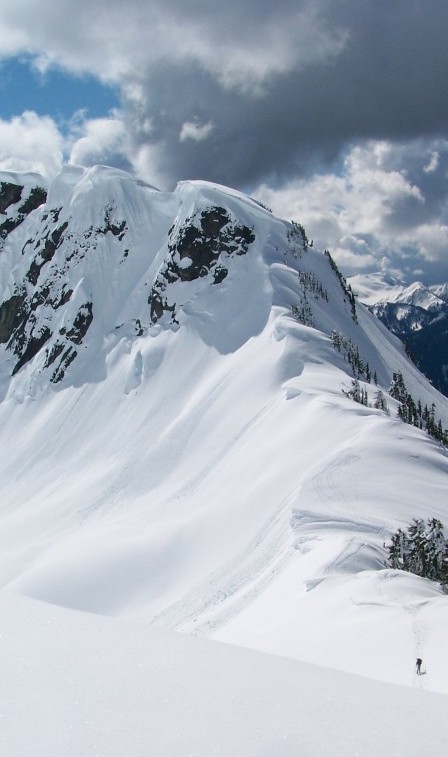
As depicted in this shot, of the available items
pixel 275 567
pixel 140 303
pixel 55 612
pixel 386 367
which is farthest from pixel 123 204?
pixel 55 612

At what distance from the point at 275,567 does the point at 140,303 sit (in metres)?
111

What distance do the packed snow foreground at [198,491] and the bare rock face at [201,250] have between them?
50 centimetres

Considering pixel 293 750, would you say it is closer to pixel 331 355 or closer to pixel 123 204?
pixel 331 355

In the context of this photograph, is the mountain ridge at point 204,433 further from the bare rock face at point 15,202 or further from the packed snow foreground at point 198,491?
the bare rock face at point 15,202

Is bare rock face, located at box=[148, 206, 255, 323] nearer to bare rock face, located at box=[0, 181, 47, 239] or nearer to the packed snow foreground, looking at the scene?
the packed snow foreground

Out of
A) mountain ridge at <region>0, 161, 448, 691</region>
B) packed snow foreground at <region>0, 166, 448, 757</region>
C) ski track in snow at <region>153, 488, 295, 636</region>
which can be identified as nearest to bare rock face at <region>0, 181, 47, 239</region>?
packed snow foreground at <region>0, 166, 448, 757</region>

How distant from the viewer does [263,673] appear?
7547mm

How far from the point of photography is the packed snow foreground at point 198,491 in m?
6.90

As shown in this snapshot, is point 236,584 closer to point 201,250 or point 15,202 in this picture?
point 201,250

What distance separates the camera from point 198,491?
262ft

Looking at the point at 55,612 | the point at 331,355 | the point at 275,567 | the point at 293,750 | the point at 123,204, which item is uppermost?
the point at 123,204

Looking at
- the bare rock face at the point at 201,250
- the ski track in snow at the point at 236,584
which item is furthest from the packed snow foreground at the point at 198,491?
the bare rock face at the point at 201,250

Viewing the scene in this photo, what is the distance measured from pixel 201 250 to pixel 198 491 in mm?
80481

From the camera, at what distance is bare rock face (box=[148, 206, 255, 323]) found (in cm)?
14562
